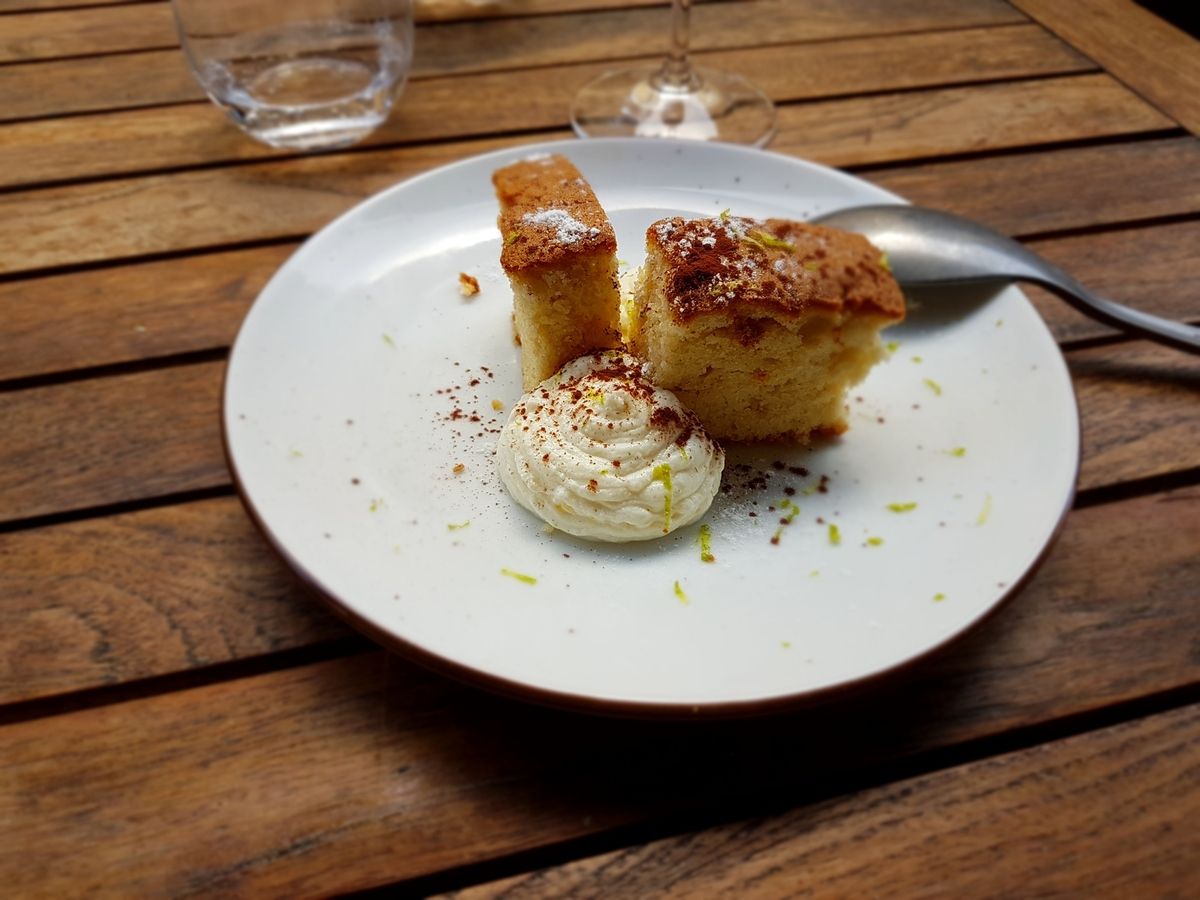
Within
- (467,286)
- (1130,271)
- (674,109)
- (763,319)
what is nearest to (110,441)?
(467,286)

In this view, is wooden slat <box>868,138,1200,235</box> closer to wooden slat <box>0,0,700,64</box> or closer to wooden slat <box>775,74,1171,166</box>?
wooden slat <box>775,74,1171,166</box>

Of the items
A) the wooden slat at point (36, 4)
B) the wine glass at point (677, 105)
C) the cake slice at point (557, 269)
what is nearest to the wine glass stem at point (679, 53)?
the wine glass at point (677, 105)

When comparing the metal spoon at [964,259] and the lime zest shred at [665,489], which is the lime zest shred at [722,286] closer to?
the lime zest shred at [665,489]

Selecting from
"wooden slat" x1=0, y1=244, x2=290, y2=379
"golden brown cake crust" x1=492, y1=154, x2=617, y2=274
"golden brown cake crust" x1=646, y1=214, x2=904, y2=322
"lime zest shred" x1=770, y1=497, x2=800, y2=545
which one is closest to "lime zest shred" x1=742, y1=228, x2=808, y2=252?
"golden brown cake crust" x1=646, y1=214, x2=904, y2=322

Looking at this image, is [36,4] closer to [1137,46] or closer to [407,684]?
[407,684]

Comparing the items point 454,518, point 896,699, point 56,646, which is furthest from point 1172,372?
point 56,646

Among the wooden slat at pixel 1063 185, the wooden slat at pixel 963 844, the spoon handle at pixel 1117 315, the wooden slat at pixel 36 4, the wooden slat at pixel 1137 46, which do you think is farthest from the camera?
the wooden slat at pixel 36 4
